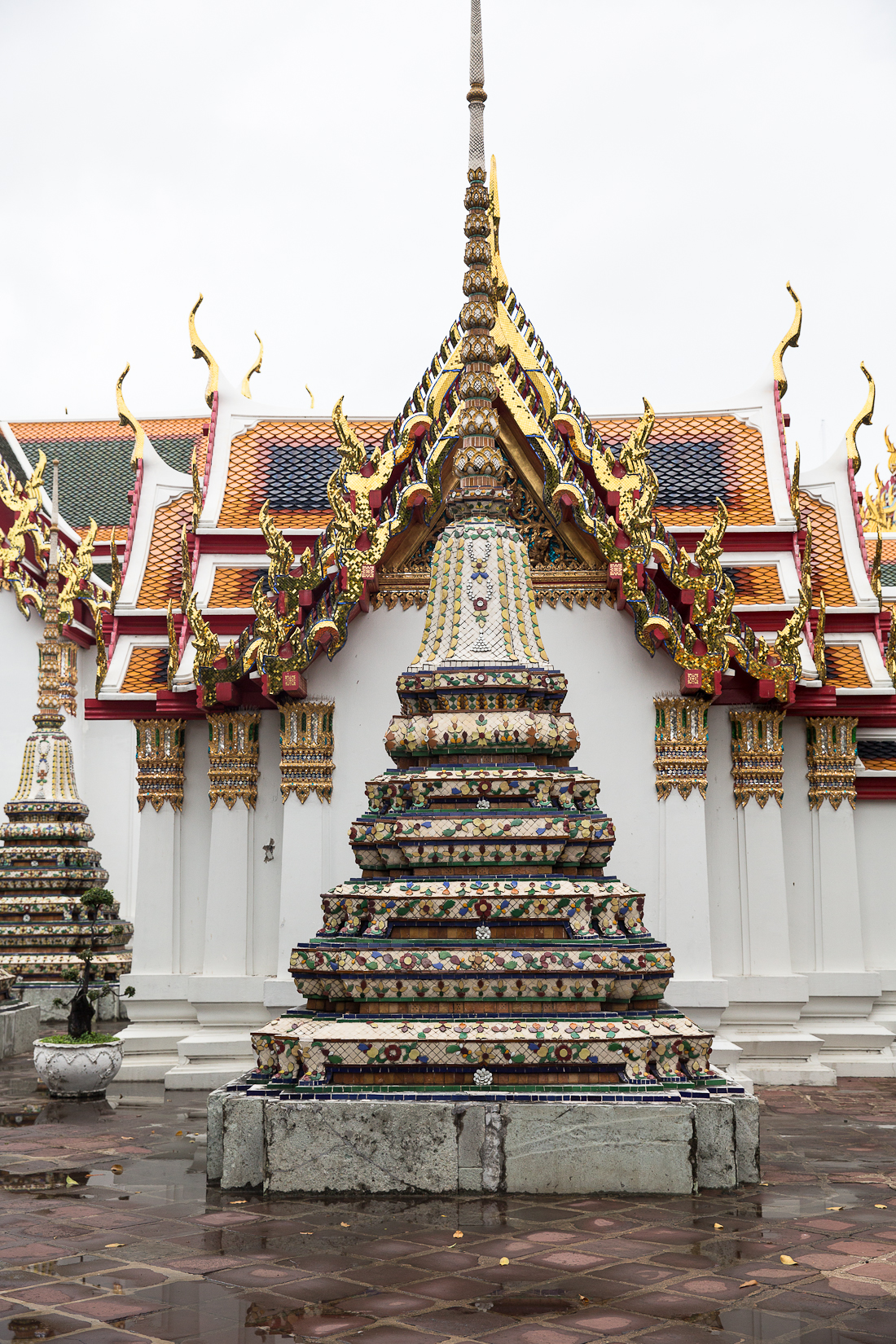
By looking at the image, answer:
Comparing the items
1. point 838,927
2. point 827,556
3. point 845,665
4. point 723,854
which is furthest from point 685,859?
point 827,556

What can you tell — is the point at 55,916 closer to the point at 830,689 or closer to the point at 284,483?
the point at 284,483

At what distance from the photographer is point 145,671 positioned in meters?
13.0

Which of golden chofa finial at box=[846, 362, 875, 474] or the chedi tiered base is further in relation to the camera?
golden chofa finial at box=[846, 362, 875, 474]

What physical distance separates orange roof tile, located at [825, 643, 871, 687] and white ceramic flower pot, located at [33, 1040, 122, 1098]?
23.4 feet

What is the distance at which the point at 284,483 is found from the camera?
44.8 feet

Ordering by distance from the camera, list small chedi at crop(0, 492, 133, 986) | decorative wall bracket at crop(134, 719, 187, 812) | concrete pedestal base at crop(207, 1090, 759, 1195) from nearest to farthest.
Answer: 1. concrete pedestal base at crop(207, 1090, 759, 1195)
2. decorative wall bracket at crop(134, 719, 187, 812)
3. small chedi at crop(0, 492, 133, 986)

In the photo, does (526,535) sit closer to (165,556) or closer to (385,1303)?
(165,556)

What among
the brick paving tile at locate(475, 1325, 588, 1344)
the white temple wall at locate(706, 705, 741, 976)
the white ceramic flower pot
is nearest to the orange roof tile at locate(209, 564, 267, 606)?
the white ceramic flower pot

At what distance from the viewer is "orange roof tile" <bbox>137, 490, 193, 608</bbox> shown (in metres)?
13.6

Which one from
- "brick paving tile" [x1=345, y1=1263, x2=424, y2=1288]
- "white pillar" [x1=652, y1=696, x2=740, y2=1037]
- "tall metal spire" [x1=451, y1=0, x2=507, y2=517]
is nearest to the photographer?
"brick paving tile" [x1=345, y1=1263, x2=424, y2=1288]

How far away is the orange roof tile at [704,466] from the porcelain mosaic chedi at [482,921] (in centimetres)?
512

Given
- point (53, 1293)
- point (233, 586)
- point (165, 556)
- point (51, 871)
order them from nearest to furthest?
1. point (53, 1293)
2. point (233, 586)
3. point (165, 556)
4. point (51, 871)

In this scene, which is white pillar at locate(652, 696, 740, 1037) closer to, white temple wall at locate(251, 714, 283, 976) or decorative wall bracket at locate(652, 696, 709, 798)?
decorative wall bracket at locate(652, 696, 709, 798)

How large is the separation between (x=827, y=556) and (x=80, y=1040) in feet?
27.4
